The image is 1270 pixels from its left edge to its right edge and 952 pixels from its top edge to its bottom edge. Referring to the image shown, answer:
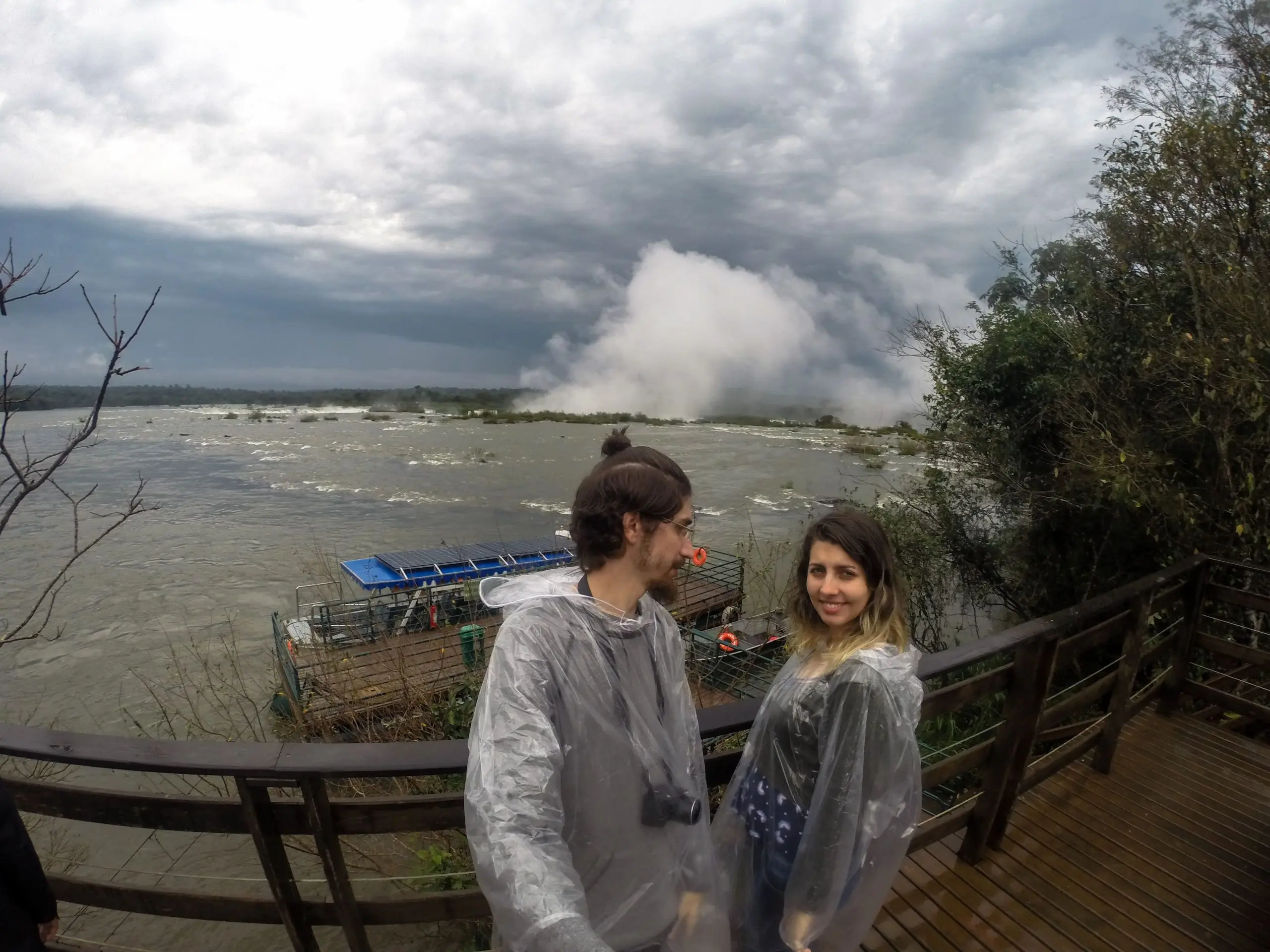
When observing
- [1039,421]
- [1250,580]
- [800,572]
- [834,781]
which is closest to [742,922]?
[834,781]

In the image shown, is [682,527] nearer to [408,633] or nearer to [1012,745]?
[1012,745]

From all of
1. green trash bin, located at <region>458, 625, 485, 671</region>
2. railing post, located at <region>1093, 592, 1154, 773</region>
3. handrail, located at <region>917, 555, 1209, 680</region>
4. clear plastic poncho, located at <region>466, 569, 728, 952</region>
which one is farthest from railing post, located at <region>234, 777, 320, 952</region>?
green trash bin, located at <region>458, 625, 485, 671</region>

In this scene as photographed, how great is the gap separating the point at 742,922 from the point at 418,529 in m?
22.0

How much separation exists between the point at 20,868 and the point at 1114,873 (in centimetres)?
344

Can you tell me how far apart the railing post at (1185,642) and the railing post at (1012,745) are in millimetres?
1744

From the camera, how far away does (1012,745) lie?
8.57 ft

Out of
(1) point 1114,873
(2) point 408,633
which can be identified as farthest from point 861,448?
(1) point 1114,873

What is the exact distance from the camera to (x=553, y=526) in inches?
859

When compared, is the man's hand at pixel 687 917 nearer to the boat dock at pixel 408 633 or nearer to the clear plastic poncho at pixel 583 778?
the clear plastic poncho at pixel 583 778

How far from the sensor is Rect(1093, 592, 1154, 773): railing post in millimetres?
3133

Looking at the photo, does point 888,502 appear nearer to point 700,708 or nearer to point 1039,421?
point 1039,421

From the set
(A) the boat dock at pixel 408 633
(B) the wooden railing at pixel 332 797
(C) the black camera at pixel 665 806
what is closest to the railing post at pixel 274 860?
(B) the wooden railing at pixel 332 797

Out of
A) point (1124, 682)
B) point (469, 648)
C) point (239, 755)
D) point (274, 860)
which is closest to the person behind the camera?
point (239, 755)

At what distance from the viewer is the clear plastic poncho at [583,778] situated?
0.99 metres
